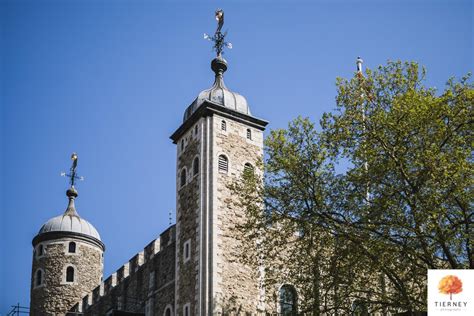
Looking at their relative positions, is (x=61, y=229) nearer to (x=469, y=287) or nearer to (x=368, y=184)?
A: (x=368, y=184)

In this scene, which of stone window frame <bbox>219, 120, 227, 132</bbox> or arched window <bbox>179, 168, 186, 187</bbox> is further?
arched window <bbox>179, 168, 186, 187</bbox>

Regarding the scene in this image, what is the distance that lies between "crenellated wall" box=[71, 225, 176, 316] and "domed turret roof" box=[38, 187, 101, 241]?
25.4ft

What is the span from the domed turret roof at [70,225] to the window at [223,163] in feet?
57.3

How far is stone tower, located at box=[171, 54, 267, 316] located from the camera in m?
28.8

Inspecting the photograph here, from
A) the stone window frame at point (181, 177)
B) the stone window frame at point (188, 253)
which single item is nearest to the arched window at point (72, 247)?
the stone window frame at point (181, 177)

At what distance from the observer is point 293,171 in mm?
23656

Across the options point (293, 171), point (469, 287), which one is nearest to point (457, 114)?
point (293, 171)

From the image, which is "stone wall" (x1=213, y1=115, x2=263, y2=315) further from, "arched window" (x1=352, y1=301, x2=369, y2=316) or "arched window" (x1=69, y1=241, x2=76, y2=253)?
"arched window" (x1=69, y1=241, x2=76, y2=253)

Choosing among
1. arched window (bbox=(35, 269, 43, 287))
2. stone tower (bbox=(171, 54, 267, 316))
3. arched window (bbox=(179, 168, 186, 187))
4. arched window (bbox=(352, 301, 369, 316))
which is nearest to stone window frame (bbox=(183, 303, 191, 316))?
stone tower (bbox=(171, 54, 267, 316))

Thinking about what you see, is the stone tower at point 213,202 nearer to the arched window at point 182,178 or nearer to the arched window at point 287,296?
the arched window at point 182,178

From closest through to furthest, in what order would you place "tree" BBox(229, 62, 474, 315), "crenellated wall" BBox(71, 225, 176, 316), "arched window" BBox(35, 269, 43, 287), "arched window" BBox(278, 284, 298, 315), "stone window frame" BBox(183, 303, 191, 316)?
"tree" BBox(229, 62, 474, 315) → "arched window" BBox(278, 284, 298, 315) → "stone window frame" BBox(183, 303, 191, 316) → "crenellated wall" BBox(71, 225, 176, 316) → "arched window" BBox(35, 269, 43, 287)

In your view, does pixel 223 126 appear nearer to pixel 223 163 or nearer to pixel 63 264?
pixel 223 163

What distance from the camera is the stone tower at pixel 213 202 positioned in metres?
28.8

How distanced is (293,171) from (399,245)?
3858 millimetres
